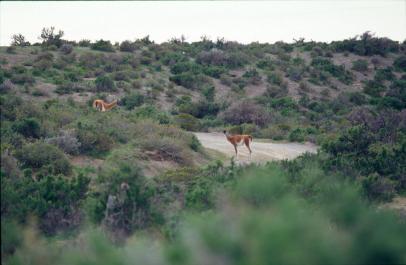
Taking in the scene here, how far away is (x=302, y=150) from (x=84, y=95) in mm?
12861

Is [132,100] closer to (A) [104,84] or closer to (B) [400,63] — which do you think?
(A) [104,84]

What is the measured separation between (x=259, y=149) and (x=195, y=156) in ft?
13.8

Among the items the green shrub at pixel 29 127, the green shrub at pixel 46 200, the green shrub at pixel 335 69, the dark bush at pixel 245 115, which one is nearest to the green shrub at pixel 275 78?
the green shrub at pixel 335 69

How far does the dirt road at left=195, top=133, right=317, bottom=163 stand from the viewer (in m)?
23.8

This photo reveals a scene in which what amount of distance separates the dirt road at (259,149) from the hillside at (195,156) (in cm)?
10

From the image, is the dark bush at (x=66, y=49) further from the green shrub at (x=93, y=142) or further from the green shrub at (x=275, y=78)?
the green shrub at (x=93, y=142)

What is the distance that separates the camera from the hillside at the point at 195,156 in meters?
7.78

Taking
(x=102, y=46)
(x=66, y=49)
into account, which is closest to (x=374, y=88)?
(x=102, y=46)

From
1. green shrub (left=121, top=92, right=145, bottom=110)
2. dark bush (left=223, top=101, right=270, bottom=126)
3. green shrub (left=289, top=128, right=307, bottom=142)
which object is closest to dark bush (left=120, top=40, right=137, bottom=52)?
green shrub (left=121, top=92, right=145, bottom=110)

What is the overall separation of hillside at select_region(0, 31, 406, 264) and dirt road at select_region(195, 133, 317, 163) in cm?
10

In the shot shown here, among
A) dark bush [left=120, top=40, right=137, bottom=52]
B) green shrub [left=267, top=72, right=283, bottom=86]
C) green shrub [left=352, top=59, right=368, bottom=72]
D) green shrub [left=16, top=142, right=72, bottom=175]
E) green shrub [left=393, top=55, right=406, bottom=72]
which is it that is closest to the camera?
green shrub [left=16, top=142, right=72, bottom=175]

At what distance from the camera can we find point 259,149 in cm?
2558

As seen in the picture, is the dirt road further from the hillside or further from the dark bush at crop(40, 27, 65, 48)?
the dark bush at crop(40, 27, 65, 48)

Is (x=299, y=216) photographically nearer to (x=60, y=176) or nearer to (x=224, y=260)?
(x=224, y=260)
